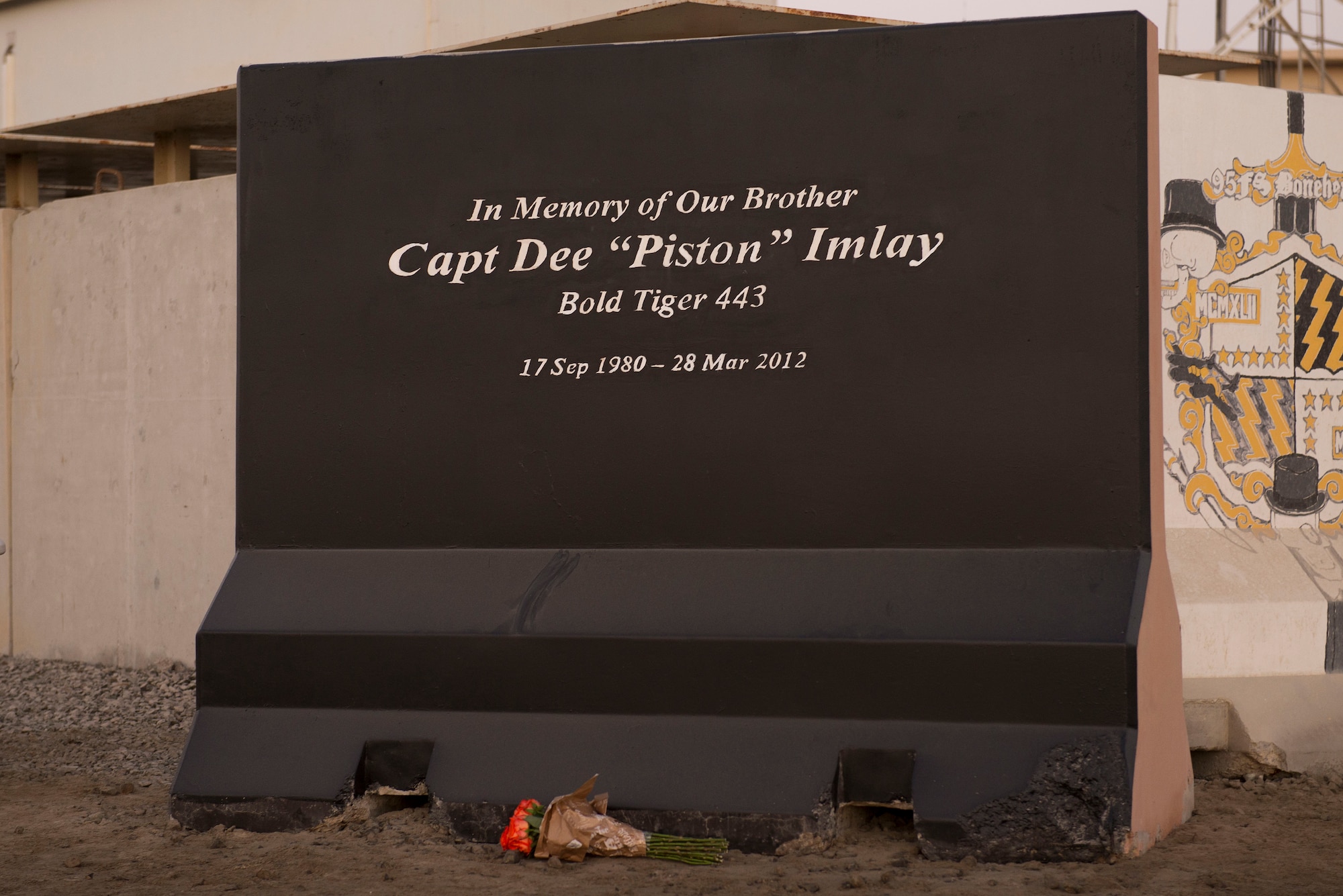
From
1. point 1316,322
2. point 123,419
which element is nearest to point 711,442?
point 1316,322

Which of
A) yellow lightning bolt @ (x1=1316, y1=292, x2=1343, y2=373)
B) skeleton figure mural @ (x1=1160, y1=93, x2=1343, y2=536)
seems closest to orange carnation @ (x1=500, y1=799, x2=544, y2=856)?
skeleton figure mural @ (x1=1160, y1=93, x2=1343, y2=536)

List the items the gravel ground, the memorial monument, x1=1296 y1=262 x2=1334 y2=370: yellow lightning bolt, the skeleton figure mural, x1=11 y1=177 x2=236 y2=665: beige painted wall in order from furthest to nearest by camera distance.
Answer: x1=11 y1=177 x2=236 y2=665: beige painted wall → x1=1296 y1=262 x2=1334 y2=370: yellow lightning bolt → the skeleton figure mural → the memorial monument → the gravel ground

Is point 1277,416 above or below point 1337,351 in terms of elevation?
below

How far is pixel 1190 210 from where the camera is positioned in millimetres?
6398

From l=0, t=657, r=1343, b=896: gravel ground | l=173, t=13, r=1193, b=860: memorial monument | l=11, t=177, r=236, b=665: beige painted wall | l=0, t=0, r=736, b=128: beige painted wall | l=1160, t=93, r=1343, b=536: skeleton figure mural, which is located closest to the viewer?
l=0, t=657, r=1343, b=896: gravel ground

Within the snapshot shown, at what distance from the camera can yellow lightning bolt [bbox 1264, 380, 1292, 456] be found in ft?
21.1

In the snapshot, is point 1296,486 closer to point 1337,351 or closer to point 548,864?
point 1337,351

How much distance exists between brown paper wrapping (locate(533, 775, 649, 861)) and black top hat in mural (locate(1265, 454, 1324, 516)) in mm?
3579

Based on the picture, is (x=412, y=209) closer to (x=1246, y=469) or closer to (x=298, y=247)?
(x=298, y=247)

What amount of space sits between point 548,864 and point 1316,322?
4428mm

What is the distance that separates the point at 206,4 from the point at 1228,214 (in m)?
10.7

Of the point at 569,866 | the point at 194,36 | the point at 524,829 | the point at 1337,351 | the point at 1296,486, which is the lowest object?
the point at 569,866

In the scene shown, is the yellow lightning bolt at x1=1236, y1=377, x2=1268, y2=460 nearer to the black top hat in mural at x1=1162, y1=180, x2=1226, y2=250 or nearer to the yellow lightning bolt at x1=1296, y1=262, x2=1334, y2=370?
the yellow lightning bolt at x1=1296, y1=262, x2=1334, y2=370

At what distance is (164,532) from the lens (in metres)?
8.80
